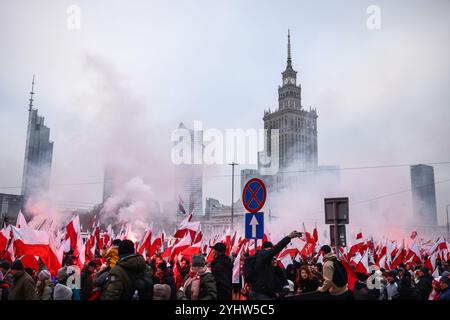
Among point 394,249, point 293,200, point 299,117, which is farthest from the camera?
point 299,117

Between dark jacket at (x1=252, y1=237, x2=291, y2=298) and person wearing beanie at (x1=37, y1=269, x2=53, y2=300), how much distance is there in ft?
10.6

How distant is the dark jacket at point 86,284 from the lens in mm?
6746

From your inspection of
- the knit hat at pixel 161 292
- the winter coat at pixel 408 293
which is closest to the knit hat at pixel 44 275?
the knit hat at pixel 161 292

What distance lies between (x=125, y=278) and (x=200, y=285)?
106 cm

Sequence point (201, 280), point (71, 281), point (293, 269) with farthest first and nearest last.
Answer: point (293, 269) < point (71, 281) < point (201, 280)

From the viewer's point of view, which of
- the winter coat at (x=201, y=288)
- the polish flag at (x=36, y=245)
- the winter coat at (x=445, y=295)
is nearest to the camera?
the winter coat at (x=201, y=288)

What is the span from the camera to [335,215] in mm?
10023

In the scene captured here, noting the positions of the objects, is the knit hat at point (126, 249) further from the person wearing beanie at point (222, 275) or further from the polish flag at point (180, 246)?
the polish flag at point (180, 246)

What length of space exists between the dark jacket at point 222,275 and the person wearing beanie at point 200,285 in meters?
0.68

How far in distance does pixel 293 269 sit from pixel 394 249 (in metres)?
7.33

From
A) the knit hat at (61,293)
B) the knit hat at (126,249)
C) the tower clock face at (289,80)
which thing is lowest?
the knit hat at (61,293)

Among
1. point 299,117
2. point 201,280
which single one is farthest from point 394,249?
point 299,117
